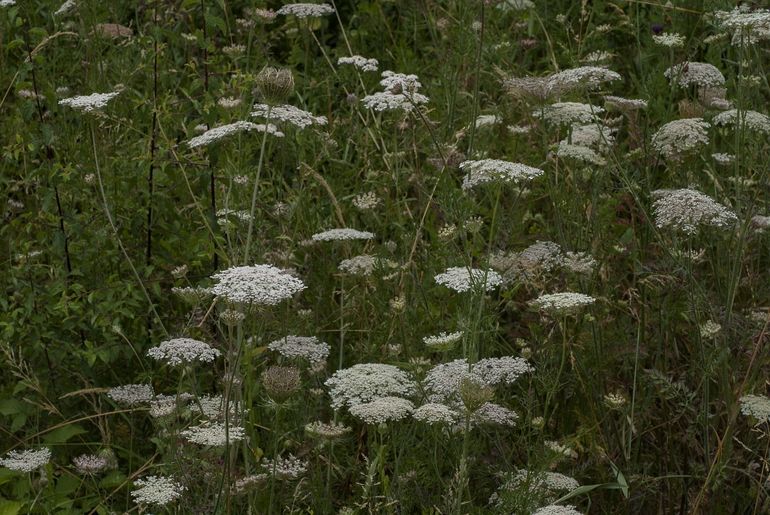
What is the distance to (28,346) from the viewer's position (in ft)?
12.5

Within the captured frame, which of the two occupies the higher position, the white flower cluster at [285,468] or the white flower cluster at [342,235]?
the white flower cluster at [342,235]

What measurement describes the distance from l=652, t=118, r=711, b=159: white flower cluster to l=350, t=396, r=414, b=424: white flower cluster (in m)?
1.30

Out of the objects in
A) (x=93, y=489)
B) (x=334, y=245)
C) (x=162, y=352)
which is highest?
(x=162, y=352)

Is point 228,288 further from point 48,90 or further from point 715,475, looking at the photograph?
point 48,90

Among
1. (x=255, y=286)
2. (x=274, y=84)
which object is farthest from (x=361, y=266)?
(x=255, y=286)

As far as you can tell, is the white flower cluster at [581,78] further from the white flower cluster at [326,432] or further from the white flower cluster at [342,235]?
the white flower cluster at [326,432]

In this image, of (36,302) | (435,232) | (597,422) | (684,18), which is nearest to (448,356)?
(597,422)

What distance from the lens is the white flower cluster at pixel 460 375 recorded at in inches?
113

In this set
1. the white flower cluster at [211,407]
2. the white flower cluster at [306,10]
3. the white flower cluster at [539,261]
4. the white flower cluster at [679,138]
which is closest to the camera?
the white flower cluster at [211,407]

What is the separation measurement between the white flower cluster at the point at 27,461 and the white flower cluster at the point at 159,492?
0.47 meters

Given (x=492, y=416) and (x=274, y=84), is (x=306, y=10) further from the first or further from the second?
(x=492, y=416)

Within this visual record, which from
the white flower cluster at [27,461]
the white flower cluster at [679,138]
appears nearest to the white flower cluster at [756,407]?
the white flower cluster at [679,138]

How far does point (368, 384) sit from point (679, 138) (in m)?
1.36

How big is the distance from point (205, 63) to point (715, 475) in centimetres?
243
